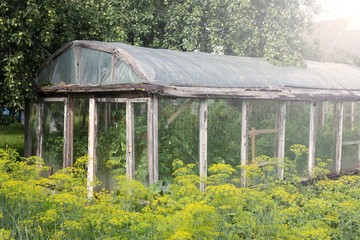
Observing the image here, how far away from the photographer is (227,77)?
31.9ft

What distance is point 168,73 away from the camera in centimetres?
863

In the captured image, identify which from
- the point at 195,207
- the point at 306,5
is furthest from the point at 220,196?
the point at 306,5

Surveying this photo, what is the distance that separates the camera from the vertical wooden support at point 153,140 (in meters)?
7.89

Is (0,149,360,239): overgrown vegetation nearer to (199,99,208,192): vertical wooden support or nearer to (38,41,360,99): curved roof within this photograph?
(199,99,208,192): vertical wooden support

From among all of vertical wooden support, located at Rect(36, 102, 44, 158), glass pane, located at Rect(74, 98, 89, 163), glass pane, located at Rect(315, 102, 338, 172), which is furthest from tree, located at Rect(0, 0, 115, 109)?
glass pane, located at Rect(315, 102, 338, 172)

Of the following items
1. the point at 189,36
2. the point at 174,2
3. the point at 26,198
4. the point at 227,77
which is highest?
the point at 174,2

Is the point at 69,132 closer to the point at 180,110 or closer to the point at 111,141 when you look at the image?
the point at 111,141

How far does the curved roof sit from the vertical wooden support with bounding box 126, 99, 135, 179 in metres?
0.46

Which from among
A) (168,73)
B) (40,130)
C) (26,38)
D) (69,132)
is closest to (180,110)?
(168,73)

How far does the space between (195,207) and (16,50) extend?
24.3ft

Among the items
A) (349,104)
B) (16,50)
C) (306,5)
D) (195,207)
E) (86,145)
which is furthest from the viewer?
(306,5)

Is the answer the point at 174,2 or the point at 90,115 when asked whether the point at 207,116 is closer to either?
the point at 90,115

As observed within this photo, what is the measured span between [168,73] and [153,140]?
143 cm

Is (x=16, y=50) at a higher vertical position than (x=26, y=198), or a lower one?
higher
